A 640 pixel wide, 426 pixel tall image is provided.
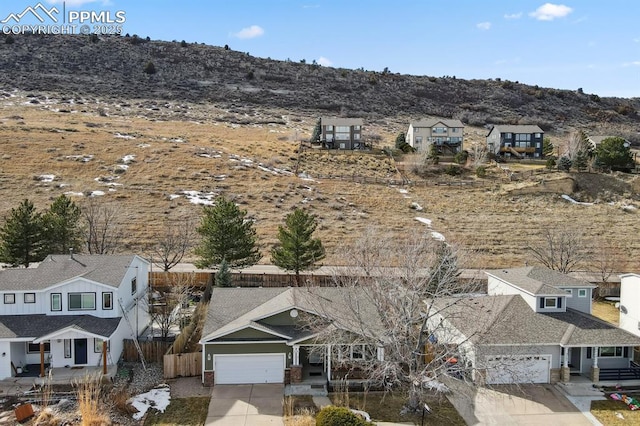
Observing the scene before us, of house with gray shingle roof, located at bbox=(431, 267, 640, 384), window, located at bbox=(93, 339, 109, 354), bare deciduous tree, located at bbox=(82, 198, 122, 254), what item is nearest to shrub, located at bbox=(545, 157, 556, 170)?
house with gray shingle roof, located at bbox=(431, 267, 640, 384)

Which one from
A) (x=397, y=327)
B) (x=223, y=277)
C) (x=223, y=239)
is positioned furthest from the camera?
(x=223, y=239)

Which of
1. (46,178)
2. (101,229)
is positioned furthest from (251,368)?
(46,178)

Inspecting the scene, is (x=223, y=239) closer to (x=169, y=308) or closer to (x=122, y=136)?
(x=169, y=308)

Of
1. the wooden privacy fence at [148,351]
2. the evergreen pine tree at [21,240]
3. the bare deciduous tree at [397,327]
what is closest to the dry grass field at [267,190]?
the evergreen pine tree at [21,240]

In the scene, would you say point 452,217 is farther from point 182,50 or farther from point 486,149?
point 182,50

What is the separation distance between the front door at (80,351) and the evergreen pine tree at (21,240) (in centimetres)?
1348

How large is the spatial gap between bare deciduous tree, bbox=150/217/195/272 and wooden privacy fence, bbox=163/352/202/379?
1437 cm

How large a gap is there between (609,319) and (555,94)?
395ft

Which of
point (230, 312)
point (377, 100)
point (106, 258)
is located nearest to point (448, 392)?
point (230, 312)

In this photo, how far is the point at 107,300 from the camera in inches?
1048

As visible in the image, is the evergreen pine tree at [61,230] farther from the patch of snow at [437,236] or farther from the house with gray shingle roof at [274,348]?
the patch of snow at [437,236]

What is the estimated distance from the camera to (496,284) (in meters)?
33.1

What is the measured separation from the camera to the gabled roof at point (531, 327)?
24.8 m

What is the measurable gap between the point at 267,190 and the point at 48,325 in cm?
3841
